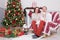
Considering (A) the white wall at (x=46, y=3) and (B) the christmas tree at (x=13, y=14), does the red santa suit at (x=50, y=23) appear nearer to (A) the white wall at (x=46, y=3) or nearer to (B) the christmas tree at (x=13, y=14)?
(B) the christmas tree at (x=13, y=14)

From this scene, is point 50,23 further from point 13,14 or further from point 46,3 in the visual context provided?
point 46,3

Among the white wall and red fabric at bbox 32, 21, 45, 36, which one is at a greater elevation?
the white wall

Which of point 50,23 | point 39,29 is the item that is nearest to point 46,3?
point 50,23

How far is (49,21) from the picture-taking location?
3.25 metres

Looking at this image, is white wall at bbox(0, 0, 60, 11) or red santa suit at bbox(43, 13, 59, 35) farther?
white wall at bbox(0, 0, 60, 11)

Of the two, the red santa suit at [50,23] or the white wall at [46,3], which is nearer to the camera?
the red santa suit at [50,23]

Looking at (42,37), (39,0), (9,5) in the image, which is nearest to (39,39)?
(42,37)

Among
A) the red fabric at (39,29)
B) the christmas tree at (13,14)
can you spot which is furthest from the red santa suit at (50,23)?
the christmas tree at (13,14)

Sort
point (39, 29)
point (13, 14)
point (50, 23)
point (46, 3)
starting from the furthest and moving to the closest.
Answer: point (46, 3) → point (13, 14) → point (50, 23) → point (39, 29)

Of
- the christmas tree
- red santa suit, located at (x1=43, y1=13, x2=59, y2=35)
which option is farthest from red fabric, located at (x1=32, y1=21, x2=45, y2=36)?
the christmas tree

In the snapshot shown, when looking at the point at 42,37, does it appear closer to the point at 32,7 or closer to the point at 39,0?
the point at 32,7

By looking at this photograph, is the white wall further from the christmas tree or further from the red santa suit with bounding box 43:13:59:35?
the red santa suit with bounding box 43:13:59:35

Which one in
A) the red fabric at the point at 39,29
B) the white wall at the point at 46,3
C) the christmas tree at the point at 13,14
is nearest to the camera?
the red fabric at the point at 39,29

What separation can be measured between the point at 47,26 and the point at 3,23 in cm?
104
